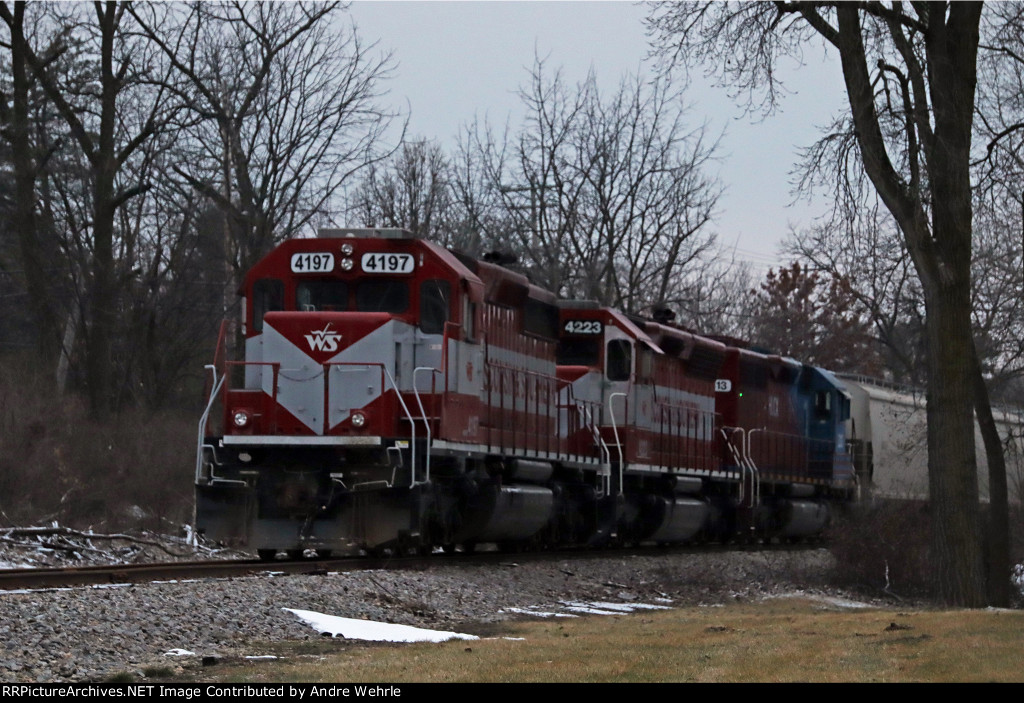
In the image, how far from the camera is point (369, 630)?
10758 millimetres

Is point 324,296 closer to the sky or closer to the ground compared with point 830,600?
closer to the sky

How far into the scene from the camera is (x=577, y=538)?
2156 centimetres

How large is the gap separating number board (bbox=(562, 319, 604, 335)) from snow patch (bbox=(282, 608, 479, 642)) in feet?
35.8

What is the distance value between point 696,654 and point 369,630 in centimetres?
282

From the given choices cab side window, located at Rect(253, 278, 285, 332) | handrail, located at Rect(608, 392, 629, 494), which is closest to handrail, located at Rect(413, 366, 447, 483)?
cab side window, located at Rect(253, 278, 285, 332)

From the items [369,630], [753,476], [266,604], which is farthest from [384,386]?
[753,476]

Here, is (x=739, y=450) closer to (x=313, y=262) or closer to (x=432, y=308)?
(x=432, y=308)

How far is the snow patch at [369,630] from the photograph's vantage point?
10445 mm

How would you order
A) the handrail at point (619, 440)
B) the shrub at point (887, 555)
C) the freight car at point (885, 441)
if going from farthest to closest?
the freight car at point (885, 441) → the handrail at point (619, 440) → the shrub at point (887, 555)

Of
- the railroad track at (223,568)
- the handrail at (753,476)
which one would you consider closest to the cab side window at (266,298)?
the railroad track at (223,568)

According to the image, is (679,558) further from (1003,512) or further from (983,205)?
(983,205)

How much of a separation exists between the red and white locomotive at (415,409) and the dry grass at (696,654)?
3.90 m

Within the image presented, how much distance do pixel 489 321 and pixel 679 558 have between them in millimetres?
6037

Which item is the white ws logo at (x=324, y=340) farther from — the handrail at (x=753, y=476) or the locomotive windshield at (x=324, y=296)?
the handrail at (x=753, y=476)
